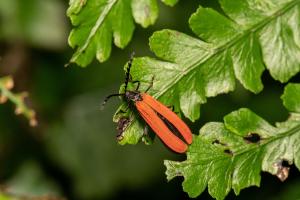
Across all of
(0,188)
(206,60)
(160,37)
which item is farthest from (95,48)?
(0,188)

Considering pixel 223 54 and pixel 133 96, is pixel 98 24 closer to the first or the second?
pixel 133 96

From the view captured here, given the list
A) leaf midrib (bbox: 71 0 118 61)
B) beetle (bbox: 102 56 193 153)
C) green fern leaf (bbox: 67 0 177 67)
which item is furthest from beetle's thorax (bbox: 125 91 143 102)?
leaf midrib (bbox: 71 0 118 61)

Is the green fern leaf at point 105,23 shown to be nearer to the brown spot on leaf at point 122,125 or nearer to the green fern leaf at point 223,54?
the green fern leaf at point 223,54

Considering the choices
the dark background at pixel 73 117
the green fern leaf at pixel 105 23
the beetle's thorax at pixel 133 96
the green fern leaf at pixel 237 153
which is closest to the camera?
the green fern leaf at pixel 237 153

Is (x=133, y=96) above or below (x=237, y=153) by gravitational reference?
above

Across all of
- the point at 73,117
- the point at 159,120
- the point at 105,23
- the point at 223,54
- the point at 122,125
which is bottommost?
the point at 73,117

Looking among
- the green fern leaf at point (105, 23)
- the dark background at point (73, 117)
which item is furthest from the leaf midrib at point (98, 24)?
the dark background at point (73, 117)

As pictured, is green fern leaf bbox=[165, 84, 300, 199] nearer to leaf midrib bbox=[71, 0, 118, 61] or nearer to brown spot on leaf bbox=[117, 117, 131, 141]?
brown spot on leaf bbox=[117, 117, 131, 141]

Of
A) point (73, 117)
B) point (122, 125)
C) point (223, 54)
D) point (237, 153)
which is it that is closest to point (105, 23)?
point (122, 125)

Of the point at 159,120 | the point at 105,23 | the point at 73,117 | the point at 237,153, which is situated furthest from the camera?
the point at 73,117
